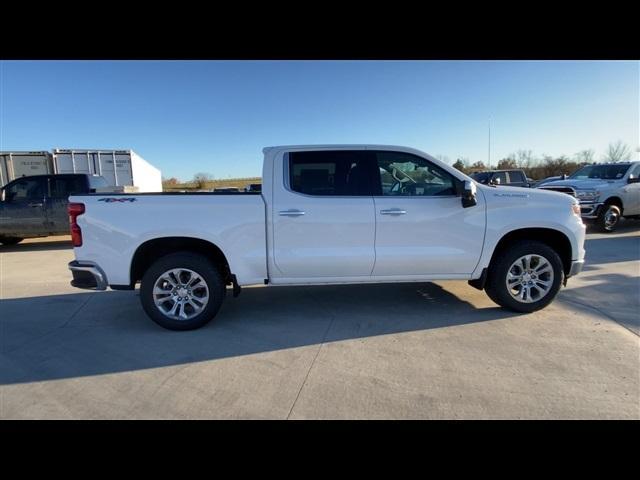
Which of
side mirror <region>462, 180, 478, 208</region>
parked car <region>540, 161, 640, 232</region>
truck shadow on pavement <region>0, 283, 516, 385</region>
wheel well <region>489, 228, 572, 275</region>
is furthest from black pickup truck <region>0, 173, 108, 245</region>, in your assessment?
parked car <region>540, 161, 640, 232</region>

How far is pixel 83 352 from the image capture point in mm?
3461

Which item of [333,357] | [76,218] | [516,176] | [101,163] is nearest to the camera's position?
[333,357]

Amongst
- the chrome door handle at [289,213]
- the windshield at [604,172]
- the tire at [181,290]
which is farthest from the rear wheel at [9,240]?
the windshield at [604,172]

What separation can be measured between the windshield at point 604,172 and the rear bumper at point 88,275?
13412 millimetres

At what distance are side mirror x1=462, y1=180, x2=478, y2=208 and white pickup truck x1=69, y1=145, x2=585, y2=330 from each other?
0.02m

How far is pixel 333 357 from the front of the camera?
3268mm

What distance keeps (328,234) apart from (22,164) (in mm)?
14187

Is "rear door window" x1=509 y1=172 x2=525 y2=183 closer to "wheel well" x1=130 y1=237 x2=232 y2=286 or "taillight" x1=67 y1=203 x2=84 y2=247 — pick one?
"wheel well" x1=130 y1=237 x2=232 y2=286

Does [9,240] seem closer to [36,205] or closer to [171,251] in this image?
[36,205]

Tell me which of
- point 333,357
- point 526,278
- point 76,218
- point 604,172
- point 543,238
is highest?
point 604,172

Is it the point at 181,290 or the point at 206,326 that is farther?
the point at 206,326

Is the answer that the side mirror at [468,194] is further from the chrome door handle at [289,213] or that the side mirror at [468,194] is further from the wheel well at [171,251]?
the wheel well at [171,251]

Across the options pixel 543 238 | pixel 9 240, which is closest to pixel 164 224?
pixel 543 238

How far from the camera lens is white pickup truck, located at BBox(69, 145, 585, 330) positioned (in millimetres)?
3773
